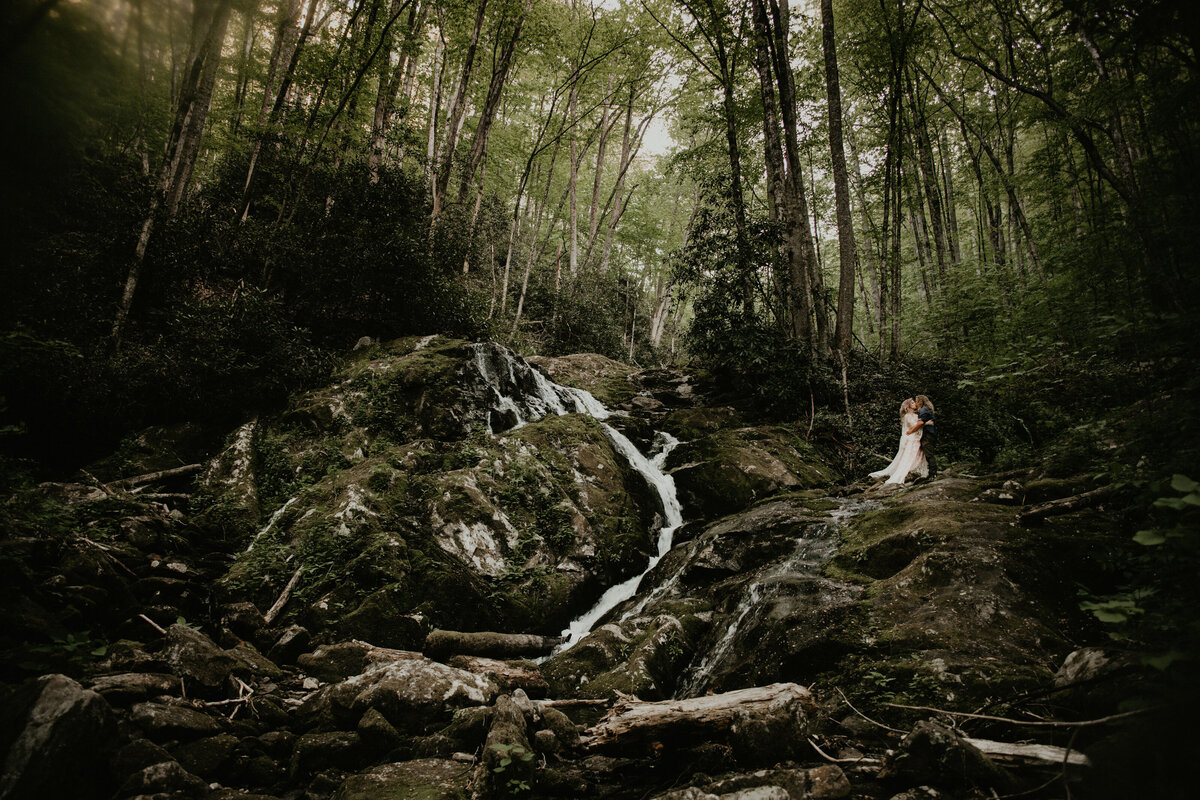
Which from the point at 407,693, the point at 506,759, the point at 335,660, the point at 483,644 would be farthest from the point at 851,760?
the point at 335,660

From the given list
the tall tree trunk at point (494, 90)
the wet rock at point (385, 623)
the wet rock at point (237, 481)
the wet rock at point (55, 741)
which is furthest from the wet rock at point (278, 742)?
the tall tree trunk at point (494, 90)

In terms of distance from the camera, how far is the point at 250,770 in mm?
3518

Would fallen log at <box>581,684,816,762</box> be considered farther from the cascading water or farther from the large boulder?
the large boulder

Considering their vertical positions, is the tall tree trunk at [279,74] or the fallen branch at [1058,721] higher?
the tall tree trunk at [279,74]

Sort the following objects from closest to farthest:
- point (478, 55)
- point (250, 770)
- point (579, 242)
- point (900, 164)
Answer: point (250, 770) < point (900, 164) < point (478, 55) < point (579, 242)

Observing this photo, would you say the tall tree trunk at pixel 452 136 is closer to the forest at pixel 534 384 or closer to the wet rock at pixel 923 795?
the forest at pixel 534 384

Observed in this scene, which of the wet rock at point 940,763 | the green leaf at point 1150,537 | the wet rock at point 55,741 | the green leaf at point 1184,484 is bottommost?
the wet rock at point 940,763

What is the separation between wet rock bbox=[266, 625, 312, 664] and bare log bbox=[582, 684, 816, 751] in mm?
3380

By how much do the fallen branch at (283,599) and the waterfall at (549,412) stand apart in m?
4.15

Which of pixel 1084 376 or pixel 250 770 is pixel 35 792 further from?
pixel 1084 376

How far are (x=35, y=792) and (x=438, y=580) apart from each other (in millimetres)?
3705

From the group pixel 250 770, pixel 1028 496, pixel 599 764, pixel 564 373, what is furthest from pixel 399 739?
pixel 564 373

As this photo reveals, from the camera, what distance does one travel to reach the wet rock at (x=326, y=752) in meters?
3.61

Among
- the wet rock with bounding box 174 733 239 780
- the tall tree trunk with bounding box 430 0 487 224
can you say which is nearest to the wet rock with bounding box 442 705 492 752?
the wet rock with bounding box 174 733 239 780
